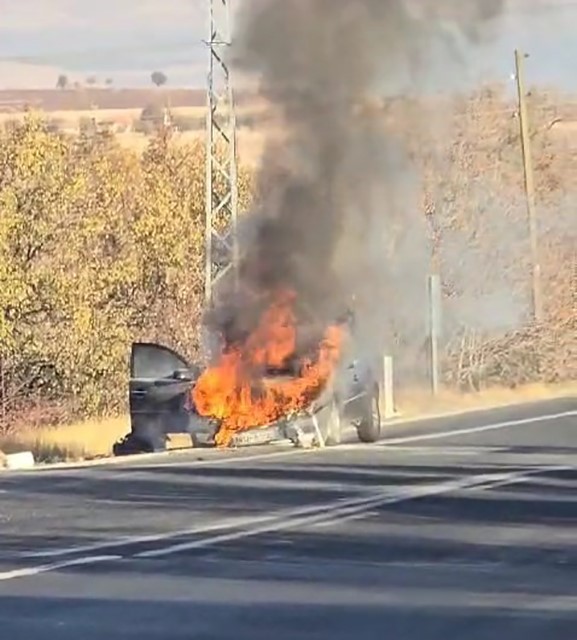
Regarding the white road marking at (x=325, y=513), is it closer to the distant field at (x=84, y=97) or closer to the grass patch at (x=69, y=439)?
the grass patch at (x=69, y=439)

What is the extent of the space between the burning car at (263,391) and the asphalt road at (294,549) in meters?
2.66

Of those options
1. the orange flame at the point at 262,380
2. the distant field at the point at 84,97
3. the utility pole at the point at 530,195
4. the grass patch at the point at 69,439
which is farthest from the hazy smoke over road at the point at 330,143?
the distant field at the point at 84,97

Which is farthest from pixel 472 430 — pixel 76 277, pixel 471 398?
pixel 471 398

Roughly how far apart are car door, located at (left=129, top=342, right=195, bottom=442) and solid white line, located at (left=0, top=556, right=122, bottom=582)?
12620 mm

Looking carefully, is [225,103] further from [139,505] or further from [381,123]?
[139,505]

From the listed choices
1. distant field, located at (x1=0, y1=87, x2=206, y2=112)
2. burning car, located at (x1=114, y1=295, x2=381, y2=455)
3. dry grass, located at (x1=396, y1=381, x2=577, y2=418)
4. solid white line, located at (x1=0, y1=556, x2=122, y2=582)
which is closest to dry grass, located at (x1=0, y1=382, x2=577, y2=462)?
dry grass, located at (x1=396, y1=381, x2=577, y2=418)

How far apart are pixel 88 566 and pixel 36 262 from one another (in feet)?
87.2

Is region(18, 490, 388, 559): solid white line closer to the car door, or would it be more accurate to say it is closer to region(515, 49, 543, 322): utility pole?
the car door

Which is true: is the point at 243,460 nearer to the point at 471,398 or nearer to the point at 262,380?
the point at 262,380

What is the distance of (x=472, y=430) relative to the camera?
30156 mm

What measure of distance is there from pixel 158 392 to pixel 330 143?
4425 millimetres

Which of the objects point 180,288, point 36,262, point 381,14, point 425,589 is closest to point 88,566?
point 425,589

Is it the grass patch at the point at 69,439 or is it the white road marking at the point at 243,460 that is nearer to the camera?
the white road marking at the point at 243,460

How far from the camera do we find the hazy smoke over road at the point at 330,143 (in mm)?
23297
